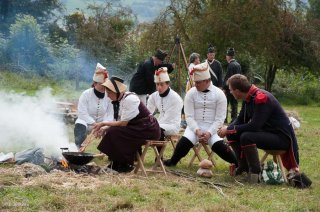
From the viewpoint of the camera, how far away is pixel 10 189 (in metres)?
5.42

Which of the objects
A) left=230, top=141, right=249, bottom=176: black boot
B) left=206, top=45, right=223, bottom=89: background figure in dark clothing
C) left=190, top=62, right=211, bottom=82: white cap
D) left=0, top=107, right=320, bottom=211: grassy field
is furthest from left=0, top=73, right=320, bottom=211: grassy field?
left=206, top=45, right=223, bottom=89: background figure in dark clothing

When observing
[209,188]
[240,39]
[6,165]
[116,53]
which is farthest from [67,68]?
[209,188]

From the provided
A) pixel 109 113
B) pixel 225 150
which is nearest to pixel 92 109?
pixel 109 113

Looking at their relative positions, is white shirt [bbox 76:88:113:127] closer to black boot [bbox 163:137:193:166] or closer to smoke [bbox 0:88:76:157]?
smoke [bbox 0:88:76:157]

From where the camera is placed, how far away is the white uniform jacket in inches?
304

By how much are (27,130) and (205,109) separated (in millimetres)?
2996

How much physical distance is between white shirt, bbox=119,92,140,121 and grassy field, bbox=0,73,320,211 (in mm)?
710

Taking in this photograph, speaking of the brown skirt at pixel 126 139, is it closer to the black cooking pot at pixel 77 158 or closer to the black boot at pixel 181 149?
the black cooking pot at pixel 77 158

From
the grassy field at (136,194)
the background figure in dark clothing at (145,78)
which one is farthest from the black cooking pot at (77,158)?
the background figure in dark clothing at (145,78)

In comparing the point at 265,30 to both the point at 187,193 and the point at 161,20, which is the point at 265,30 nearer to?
the point at 161,20

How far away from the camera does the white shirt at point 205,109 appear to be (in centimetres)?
774

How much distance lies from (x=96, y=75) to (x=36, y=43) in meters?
9.74

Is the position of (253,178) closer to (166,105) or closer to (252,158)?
(252,158)

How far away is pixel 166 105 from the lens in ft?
26.7
